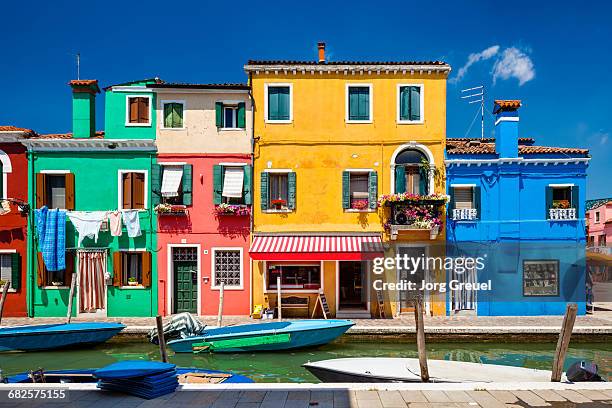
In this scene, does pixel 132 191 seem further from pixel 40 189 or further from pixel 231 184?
pixel 231 184

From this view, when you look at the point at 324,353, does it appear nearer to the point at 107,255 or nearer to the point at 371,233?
the point at 371,233

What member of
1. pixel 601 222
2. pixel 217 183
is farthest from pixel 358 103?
pixel 601 222

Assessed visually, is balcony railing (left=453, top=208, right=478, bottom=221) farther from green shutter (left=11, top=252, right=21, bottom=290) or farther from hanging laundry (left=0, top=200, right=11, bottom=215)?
hanging laundry (left=0, top=200, right=11, bottom=215)

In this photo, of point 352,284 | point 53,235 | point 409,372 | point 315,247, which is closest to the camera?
point 409,372

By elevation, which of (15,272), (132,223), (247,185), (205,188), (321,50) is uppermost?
(321,50)

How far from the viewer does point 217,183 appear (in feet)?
56.6

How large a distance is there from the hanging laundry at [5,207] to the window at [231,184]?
25.9 ft

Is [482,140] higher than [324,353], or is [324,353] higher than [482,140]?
[482,140]

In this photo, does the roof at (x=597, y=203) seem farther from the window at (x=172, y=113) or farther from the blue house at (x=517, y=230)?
the window at (x=172, y=113)

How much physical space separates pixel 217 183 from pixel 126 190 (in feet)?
11.7

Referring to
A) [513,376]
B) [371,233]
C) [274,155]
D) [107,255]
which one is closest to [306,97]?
[274,155]

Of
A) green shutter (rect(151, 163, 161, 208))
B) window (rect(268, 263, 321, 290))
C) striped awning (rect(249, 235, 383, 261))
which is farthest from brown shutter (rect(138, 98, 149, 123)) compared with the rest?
window (rect(268, 263, 321, 290))

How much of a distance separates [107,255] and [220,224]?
447 cm

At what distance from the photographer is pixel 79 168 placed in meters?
17.4
